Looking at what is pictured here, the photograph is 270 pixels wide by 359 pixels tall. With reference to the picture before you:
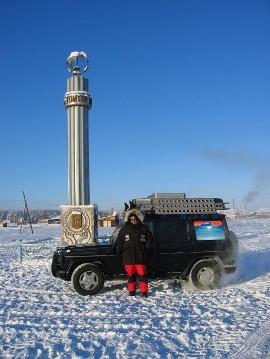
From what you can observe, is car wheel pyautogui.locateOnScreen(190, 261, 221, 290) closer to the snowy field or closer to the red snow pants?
the snowy field

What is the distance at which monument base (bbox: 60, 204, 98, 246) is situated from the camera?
46.0ft

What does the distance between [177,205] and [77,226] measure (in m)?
6.52

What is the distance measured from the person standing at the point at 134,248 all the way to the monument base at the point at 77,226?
20.7 feet

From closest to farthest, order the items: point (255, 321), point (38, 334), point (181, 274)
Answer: point (38, 334), point (255, 321), point (181, 274)

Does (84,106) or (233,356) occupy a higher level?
(84,106)

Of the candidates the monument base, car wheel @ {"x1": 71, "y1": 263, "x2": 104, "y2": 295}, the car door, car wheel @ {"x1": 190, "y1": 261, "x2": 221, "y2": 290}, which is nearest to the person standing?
the car door

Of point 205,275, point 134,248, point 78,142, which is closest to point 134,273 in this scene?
point 134,248

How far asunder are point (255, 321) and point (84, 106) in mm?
11148

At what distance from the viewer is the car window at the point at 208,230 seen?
8211 mm

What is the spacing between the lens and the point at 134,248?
24.9 ft

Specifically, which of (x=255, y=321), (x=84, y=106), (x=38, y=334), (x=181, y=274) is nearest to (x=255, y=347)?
(x=255, y=321)

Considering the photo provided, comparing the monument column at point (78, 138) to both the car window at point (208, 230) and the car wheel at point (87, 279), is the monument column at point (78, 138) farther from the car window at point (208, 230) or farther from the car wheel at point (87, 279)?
the car window at point (208, 230)

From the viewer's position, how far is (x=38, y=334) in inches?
208

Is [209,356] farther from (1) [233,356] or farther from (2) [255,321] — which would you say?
(2) [255,321]
